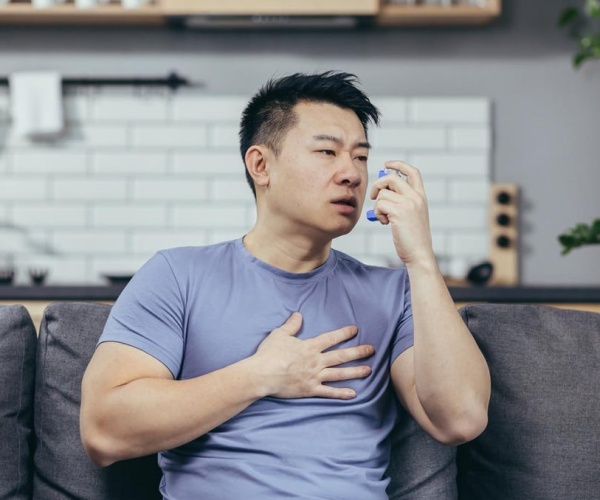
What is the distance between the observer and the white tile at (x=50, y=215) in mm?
3658

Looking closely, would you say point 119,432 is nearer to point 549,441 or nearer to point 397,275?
point 397,275

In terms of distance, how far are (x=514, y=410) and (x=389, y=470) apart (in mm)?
260

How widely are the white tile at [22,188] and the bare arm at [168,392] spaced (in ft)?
7.61

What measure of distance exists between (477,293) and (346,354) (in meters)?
1.20

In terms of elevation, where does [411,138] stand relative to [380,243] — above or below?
above

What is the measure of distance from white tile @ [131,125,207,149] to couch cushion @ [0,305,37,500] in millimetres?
2062

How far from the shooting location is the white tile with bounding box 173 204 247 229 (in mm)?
3668

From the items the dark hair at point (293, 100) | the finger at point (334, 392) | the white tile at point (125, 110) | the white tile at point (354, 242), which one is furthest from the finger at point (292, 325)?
the white tile at point (125, 110)

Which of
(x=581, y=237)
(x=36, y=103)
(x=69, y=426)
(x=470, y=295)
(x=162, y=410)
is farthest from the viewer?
(x=36, y=103)

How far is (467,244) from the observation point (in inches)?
145

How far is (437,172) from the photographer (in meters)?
3.68

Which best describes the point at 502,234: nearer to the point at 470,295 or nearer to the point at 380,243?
the point at 380,243

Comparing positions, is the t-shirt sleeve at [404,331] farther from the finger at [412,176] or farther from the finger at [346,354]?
the finger at [412,176]

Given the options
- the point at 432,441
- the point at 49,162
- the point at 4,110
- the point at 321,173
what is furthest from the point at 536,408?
the point at 4,110
